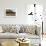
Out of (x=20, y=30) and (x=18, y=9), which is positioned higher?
(x=18, y=9)

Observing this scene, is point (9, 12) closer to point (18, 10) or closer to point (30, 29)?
point (18, 10)

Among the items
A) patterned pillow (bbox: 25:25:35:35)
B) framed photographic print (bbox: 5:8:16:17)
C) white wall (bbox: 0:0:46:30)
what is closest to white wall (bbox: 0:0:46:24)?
white wall (bbox: 0:0:46:30)

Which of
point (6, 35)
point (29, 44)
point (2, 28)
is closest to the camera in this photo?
point (29, 44)

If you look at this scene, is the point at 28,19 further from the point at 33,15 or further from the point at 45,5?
the point at 45,5

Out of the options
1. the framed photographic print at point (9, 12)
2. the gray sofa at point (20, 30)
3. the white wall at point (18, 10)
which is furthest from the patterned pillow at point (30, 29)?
the framed photographic print at point (9, 12)

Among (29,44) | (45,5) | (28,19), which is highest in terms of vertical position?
(45,5)

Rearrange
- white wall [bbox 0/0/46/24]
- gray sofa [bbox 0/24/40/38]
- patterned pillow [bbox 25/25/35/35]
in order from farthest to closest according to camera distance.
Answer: white wall [bbox 0/0/46/24] < patterned pillow [bbox 25/25/35/35] < gray sofa [bbox 0/24/40/38]

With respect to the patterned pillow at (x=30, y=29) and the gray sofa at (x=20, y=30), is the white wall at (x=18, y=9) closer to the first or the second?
the gray sofa at (x=20, y=30)

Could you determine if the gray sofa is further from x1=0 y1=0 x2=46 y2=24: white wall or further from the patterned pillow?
x1=0 y1=0 x2=46 y2=24: white wall

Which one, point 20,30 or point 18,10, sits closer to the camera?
point 20,30

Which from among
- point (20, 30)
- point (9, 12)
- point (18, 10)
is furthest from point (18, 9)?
point (20, 30)

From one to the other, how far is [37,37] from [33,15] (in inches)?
41.9

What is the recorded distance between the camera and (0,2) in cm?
524

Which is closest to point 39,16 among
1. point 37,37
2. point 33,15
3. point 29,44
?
point 33,15
